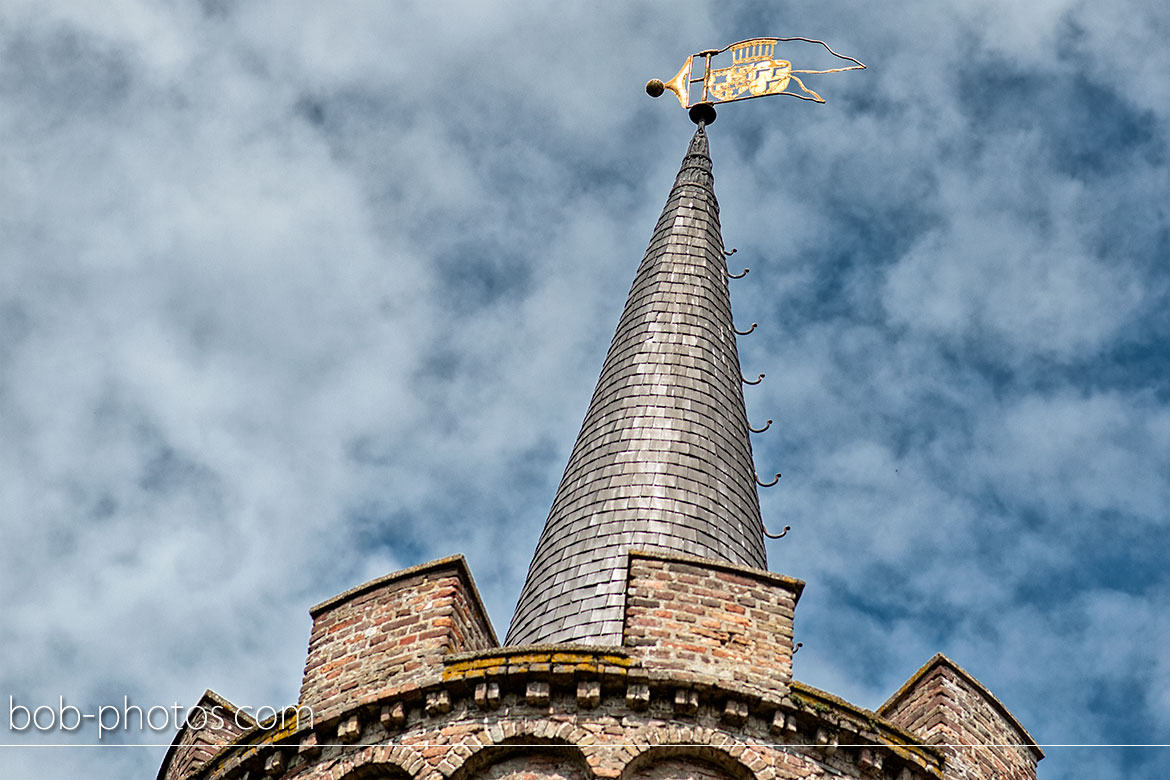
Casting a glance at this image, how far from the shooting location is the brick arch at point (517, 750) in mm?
15578

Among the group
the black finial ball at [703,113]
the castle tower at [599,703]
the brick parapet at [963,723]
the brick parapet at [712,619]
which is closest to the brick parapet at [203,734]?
the castle tower at [599,703]

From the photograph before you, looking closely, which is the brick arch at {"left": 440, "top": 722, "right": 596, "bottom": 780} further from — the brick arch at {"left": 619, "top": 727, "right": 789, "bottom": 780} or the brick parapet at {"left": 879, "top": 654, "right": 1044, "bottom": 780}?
the brick parapet at {"left": 879, "top": 654, "right": 1044, "bottom": 780}

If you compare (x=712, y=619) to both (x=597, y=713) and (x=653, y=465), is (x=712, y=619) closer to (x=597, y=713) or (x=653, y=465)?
(x=597, y=713)

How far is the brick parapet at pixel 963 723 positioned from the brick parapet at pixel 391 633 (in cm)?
369

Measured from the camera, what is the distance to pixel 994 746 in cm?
1723

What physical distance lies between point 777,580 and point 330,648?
3.81 meters

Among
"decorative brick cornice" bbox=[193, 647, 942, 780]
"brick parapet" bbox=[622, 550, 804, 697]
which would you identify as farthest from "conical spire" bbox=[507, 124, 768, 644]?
"decorative brick cornice" bbox=[193, 647, 942, 780]

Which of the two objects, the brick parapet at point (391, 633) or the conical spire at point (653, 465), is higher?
the conical spire at point (653, 465)

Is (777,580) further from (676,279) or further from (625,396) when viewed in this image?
(676,279)

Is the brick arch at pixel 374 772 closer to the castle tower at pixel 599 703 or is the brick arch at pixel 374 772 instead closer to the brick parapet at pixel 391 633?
the castle tower at pixel 599 703

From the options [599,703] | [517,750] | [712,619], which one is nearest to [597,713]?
[599,703]

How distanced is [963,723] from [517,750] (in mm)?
3942

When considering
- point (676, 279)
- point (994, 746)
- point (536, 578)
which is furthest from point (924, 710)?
point (676, 279)

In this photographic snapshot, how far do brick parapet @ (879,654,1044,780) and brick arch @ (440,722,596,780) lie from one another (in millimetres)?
3164
